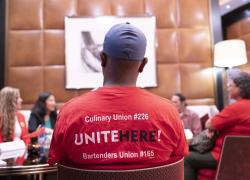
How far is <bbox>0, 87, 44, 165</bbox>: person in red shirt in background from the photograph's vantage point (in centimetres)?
268

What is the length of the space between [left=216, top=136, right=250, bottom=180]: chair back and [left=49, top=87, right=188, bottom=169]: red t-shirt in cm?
118

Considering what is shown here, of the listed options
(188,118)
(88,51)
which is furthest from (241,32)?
(88,51)

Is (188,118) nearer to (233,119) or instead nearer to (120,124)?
(233,119)

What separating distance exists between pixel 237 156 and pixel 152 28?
9.80ft

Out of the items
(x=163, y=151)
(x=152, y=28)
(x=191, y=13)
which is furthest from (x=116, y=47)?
(x=191, y=13)

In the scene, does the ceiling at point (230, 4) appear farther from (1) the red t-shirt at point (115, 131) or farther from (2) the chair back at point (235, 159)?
(1) the red t-shirt at point (115, 131)

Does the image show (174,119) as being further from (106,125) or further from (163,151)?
(106,125)

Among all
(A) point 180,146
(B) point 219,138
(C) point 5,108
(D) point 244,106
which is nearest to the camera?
(A) point 180,146

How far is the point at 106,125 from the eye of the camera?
101cm

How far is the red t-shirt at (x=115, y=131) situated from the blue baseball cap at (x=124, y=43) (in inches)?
5.0

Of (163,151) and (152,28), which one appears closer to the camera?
(163,151)

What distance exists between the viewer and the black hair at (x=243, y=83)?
2.39m

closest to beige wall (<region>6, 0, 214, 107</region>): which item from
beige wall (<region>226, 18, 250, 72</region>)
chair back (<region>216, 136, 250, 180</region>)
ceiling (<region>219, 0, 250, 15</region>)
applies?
ceiling (<region>219, 0, 250, 15</region>)

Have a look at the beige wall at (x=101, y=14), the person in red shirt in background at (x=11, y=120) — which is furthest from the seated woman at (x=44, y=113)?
the beige wall at (x=101, y=14)
